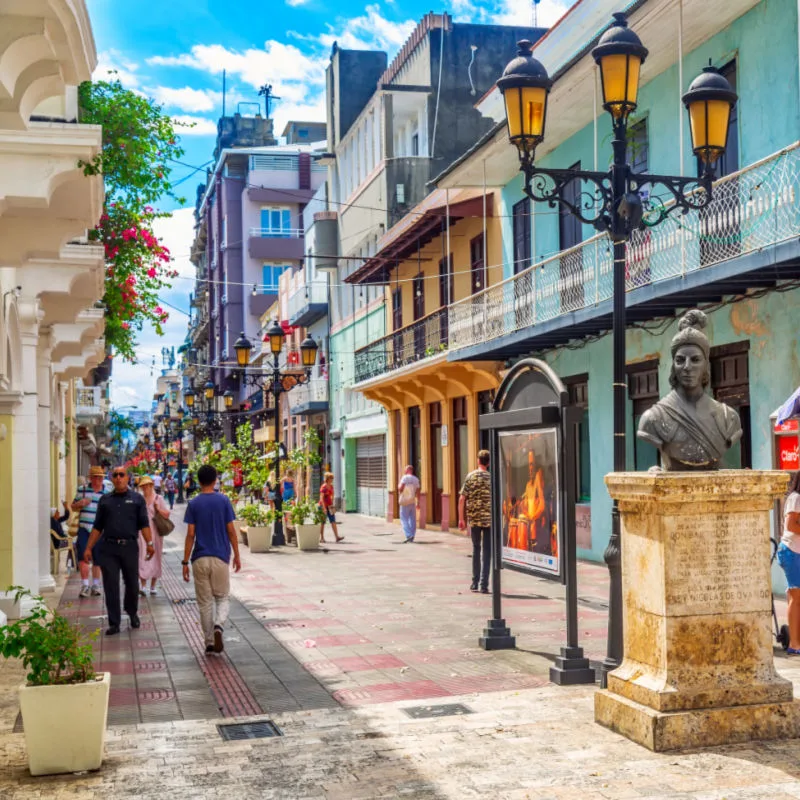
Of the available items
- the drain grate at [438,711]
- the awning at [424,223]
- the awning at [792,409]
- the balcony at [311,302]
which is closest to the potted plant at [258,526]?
A: the awning at [424,223]

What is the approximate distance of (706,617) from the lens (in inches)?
256

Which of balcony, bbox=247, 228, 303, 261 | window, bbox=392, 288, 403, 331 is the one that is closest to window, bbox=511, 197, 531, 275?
window, bbox=392, 288, 403, 331

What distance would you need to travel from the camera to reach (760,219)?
1282 cm

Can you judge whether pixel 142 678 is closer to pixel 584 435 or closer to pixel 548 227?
pixel 584 435

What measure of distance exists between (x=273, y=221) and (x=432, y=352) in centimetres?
3842

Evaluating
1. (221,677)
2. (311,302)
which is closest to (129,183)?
(221,677)

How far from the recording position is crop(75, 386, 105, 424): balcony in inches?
1692

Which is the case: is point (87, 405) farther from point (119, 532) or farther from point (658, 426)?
point (658, 426)

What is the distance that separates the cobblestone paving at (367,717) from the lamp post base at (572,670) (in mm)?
211

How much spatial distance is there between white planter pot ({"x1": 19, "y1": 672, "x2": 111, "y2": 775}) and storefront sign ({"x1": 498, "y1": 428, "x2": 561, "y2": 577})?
3.95m

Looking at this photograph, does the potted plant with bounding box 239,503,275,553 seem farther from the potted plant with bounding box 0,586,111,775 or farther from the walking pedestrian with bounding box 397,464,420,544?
the potted plant with bounding box 0,586,111,775

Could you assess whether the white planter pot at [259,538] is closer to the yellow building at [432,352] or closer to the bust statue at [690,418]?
the yellow building at [432,352]

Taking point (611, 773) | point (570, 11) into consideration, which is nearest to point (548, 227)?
point (570, 11)

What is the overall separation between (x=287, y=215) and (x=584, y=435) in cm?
4519
